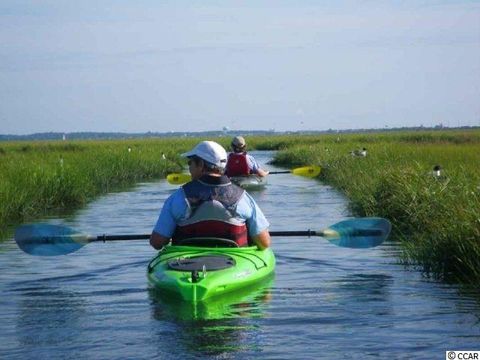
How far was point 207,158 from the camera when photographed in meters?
9.80

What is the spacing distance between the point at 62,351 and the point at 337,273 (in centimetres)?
486

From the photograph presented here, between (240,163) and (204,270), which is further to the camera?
(240,163)

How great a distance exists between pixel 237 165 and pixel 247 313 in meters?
13.3

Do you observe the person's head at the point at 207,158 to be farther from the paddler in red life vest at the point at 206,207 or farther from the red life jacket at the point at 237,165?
the red life jacket at the point at 237,165

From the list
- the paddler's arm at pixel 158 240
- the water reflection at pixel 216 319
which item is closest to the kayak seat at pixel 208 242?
the paddler's arm at pixel 158 240

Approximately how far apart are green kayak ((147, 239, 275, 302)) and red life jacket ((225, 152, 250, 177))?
11643 millimetres

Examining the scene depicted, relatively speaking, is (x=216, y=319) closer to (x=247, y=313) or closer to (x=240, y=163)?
(x=247, y=313)

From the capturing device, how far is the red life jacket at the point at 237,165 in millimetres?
22359

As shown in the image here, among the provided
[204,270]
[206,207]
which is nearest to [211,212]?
[206,207]

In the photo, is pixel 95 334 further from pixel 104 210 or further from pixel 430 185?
pixel 104 210

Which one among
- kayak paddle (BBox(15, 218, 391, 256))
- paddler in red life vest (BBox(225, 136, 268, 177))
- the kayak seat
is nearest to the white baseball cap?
the kayak seat

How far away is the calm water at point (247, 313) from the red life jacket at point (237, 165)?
26.7 ft

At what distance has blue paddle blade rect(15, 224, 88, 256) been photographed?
11750 mm

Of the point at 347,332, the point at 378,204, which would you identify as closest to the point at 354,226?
the point at 347,332
